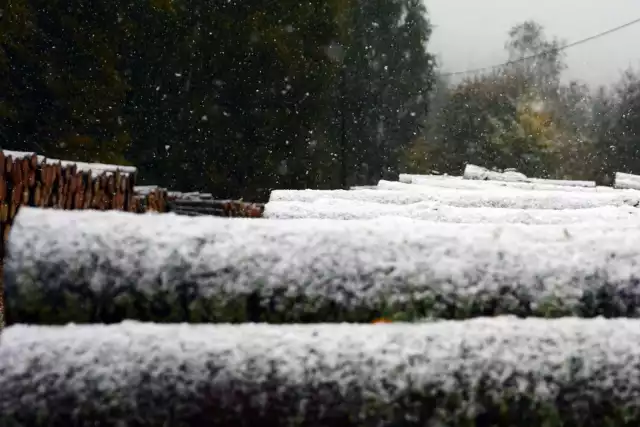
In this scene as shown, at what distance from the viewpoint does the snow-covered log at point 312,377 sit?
1.94 metres

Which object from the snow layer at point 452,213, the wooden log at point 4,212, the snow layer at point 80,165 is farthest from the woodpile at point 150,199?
the snow layer at point 452,213

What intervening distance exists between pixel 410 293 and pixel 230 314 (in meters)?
0.57

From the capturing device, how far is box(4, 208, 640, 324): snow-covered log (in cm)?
215

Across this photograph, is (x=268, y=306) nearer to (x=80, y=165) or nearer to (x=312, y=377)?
(x=312, y=377)

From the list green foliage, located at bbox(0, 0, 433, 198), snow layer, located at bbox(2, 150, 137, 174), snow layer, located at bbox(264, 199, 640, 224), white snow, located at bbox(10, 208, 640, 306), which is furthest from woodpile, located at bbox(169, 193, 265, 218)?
white snow, located at bbox(10, 208, 640, 306)

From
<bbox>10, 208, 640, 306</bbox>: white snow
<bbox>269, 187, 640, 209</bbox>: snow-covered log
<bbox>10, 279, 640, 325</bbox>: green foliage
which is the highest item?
<bbox>269, 187, 640, 209</bbox>: snow-covered log

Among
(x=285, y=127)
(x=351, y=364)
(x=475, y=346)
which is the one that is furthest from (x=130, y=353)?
(x=285, y=127)

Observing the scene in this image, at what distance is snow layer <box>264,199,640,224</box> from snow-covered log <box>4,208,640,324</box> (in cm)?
200

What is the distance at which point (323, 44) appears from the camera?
2931 centimetres

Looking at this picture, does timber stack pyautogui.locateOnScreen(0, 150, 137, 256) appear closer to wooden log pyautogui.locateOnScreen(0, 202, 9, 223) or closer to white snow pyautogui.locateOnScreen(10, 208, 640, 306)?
wooden log pyautogui.locateOnScreen(0, 202, 9, 223)

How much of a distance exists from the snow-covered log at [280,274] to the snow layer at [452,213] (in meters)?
2.00

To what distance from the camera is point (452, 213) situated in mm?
4785

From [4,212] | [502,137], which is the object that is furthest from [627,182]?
[502,137]

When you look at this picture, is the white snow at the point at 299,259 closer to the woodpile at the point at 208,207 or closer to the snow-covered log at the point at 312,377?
the snow-covered log at the point at 312,377
